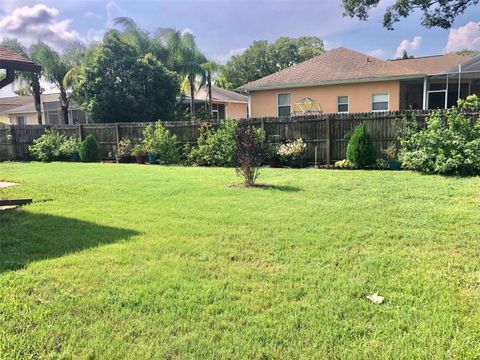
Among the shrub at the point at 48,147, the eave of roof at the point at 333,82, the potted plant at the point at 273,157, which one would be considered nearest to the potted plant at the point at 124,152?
the shrub at the point at 48,147

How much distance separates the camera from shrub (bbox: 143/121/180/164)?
1641 centimetres

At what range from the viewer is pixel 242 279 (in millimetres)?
3871

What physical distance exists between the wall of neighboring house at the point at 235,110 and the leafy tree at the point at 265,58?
43.4ft

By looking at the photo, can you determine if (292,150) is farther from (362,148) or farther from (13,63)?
(13,63)

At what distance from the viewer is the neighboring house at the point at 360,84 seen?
18969mm

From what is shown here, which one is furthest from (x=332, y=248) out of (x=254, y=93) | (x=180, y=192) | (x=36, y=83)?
(x=36, y=83)

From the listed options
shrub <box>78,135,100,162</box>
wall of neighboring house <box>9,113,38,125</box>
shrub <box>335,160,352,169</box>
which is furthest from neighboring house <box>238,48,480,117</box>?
wall of neighboring house <box>9,113,38,125</box>

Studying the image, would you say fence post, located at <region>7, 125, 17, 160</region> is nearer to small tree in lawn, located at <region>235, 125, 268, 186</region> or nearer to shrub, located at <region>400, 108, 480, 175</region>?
small tree in lawn, located at <region>235, 125, 268, 186</region>

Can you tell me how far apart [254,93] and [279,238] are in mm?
→ 18305

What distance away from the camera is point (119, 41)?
24406 mm

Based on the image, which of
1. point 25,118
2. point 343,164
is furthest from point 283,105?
point 25,118

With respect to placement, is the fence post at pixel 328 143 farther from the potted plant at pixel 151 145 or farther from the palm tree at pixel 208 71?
the palm tree at pixel 208 71

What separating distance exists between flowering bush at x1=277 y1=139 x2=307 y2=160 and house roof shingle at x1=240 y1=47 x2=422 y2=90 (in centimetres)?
701

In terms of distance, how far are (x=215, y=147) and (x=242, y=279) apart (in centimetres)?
1164
